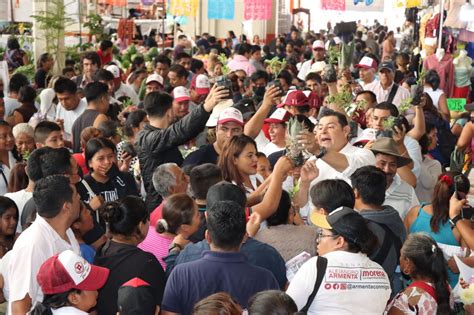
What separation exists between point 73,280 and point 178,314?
0.51 m

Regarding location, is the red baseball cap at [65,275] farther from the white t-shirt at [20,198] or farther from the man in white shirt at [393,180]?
the man in white shirt at [393,180]

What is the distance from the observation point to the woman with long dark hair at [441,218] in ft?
16.6

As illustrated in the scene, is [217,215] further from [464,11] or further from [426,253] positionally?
[464,11]

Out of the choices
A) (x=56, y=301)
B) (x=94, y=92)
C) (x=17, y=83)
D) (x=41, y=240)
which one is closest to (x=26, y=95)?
(x=17, y=83)

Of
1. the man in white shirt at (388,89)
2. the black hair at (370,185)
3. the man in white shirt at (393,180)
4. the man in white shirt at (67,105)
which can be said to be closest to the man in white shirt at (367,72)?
the man in white shirt at (388,89)

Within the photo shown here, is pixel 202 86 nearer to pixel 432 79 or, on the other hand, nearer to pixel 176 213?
pixel 432 79

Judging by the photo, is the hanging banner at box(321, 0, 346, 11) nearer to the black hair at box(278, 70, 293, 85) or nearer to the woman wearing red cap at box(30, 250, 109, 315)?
the black hair at box(278, 70, 293, 85)

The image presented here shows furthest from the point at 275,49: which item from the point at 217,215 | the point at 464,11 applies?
the point at 217,215

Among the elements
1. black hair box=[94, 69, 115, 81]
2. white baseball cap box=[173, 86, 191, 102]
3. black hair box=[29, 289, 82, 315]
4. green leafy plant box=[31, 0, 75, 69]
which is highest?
green leafy plant box=[31, 0, 75, 69]

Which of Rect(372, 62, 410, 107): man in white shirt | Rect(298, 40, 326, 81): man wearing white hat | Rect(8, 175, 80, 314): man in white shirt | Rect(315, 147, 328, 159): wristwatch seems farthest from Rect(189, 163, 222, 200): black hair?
Rect(298, 40, 326, 81): man wearing white hat

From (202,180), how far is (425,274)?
140 centimetres

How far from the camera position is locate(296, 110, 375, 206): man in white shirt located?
531cm

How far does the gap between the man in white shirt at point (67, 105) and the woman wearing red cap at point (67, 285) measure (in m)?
4.44

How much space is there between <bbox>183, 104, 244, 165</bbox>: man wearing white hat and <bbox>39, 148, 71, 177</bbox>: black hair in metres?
1.03
